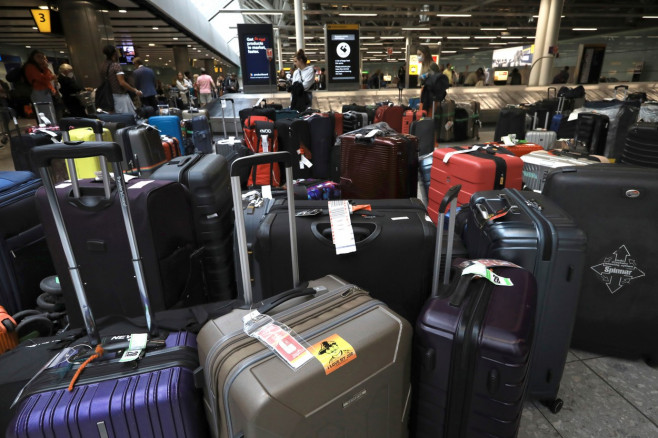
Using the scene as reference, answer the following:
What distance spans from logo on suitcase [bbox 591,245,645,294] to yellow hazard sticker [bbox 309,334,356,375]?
1.60 m

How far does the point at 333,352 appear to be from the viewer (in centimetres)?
96

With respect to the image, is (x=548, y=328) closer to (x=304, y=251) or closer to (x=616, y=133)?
(x=304, y=251)

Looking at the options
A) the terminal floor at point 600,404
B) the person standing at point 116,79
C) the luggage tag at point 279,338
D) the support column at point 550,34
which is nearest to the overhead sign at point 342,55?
the person standing at point 116,79

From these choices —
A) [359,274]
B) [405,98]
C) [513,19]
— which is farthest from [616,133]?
[513,19]

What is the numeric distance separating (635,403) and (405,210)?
4.68ft

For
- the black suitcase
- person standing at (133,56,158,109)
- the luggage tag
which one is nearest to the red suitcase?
person standing at (133,56,158,109)

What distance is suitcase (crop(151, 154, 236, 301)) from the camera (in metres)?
2.10

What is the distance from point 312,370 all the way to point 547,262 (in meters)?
1.20

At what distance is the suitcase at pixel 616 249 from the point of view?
5.84ft

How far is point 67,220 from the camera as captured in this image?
5.24ft

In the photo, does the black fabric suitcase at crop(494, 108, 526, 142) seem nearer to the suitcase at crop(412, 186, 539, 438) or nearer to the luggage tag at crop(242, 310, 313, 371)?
the suitcase at crop(412, 186, 539, 438)

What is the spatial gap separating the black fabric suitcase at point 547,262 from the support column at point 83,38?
11.7m

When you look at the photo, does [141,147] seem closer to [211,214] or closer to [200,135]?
[211,214]

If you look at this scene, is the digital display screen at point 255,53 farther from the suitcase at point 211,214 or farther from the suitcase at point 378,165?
the suitcase at point 211,214
